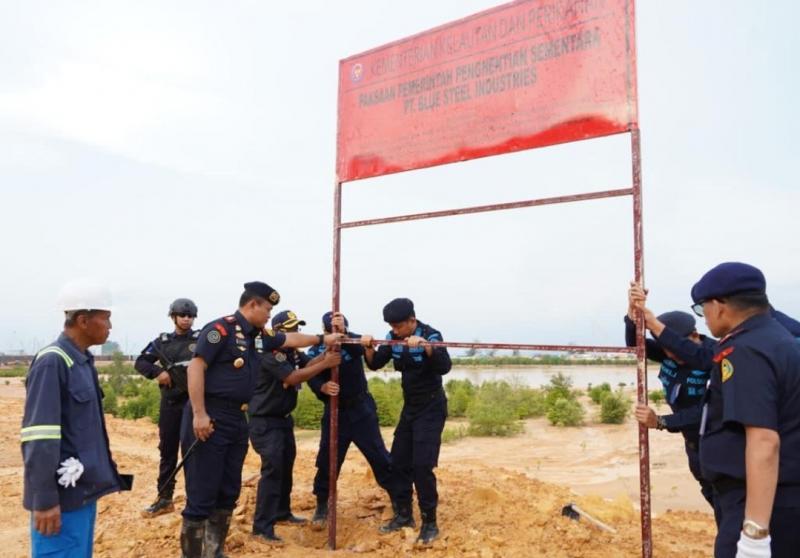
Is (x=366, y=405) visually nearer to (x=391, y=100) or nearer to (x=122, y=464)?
(x=391, y=100)

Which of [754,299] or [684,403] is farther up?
[754,299]

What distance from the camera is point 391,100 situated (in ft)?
16.5

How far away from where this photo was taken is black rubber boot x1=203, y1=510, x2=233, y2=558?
173 inches

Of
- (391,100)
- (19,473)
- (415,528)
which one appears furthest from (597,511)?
(19,473)

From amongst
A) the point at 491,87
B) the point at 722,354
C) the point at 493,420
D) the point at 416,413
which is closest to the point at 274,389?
the point at 416,413

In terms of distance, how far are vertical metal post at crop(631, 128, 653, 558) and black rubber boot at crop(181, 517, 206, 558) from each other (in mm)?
2826

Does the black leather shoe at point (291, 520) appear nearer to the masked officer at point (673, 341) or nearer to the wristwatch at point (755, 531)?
the masked officer at point (673, 341)

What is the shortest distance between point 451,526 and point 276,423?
5.56 ft

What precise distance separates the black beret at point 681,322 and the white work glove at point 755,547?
183cm

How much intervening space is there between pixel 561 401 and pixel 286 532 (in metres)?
11.5

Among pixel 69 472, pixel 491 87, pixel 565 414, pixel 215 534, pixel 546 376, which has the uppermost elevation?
pixel 491 87

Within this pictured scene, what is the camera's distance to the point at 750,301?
2.61m

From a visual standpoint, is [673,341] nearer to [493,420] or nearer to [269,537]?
[269,537]

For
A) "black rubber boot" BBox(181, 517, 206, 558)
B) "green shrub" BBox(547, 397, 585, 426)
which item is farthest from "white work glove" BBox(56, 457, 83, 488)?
"green shrub" BBox(547, 397, 585, 426)
